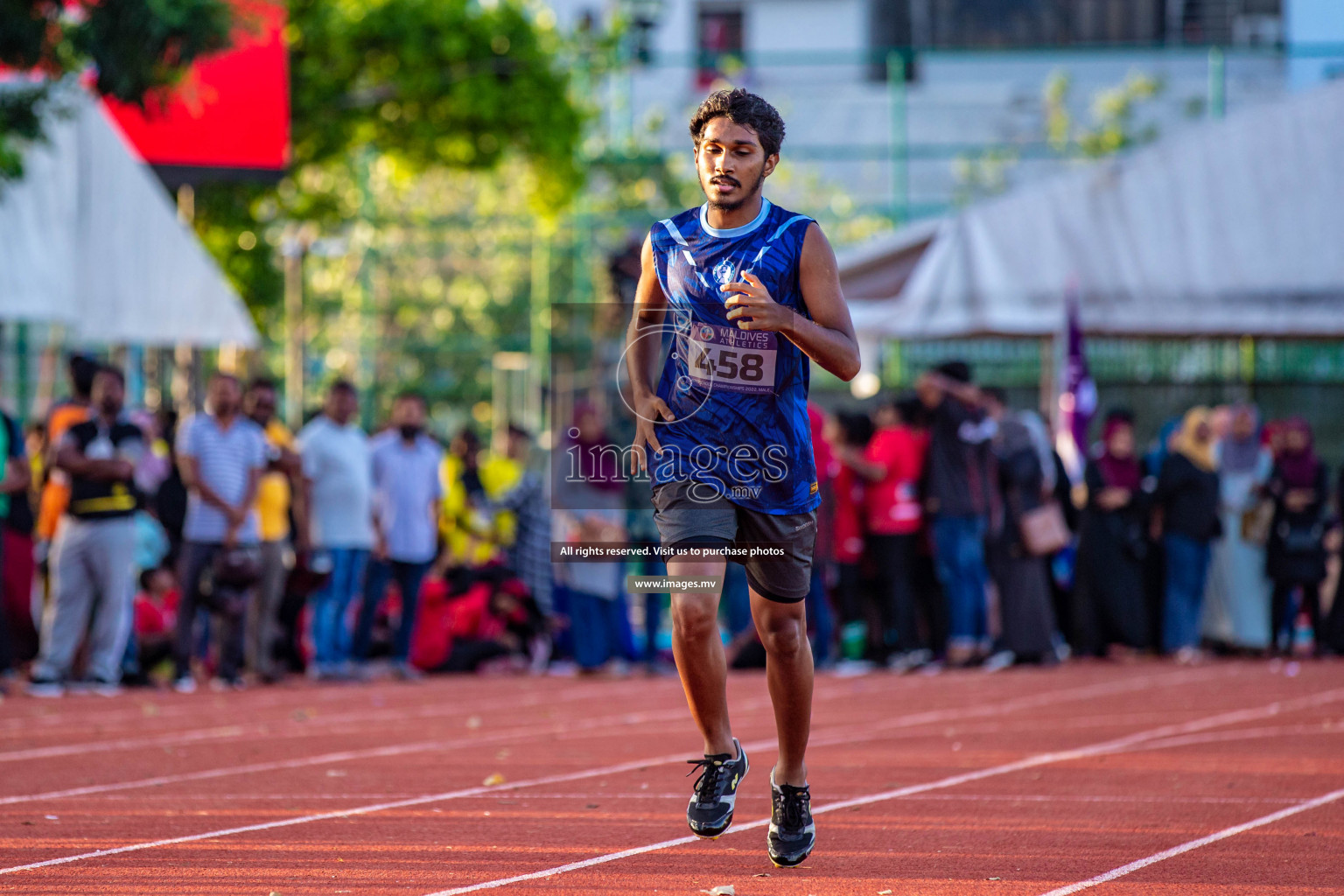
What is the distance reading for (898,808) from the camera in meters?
6.57

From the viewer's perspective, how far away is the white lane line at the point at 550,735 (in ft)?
24.1

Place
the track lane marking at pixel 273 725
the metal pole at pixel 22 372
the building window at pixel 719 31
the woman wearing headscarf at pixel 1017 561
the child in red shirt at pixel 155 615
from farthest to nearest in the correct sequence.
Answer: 1. the building window at pixel 719 31
2. the metal pole at pixel 22 372
3. the woman wearing headscarf at pixel 1017 561
4. the child in red shirt at pixel 155 615
5. the track lane marking at pixel 273 725

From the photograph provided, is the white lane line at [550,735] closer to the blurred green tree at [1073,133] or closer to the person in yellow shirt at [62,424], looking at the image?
the person in yellow shirt at [62,424]

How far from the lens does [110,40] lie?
12.6 m

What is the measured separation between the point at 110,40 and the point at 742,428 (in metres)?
8.62

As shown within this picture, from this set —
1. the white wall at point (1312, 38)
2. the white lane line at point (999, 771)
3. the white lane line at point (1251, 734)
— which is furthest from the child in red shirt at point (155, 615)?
the white wall at point (1312, 38)

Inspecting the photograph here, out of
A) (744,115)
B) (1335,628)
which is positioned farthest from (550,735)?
(1335,628)

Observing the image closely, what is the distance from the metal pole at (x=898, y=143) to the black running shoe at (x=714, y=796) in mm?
16757

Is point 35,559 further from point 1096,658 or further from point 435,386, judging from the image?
point 435,386

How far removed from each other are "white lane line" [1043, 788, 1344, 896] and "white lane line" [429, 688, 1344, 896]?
71 millimetres

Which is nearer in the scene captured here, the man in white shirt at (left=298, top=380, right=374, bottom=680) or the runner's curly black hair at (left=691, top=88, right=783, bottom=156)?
the runner's curly black hair at (left=691, top=88, right=783, bottom=156)

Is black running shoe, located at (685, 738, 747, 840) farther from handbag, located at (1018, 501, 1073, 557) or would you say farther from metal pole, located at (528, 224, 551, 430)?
metal pole, located at (528, 224, 551, 430)

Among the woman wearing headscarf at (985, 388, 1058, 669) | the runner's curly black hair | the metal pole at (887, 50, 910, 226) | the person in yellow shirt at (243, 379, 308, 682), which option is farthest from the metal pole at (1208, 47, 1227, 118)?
the runner's curly black hair

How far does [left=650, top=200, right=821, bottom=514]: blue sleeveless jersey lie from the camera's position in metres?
5.36
